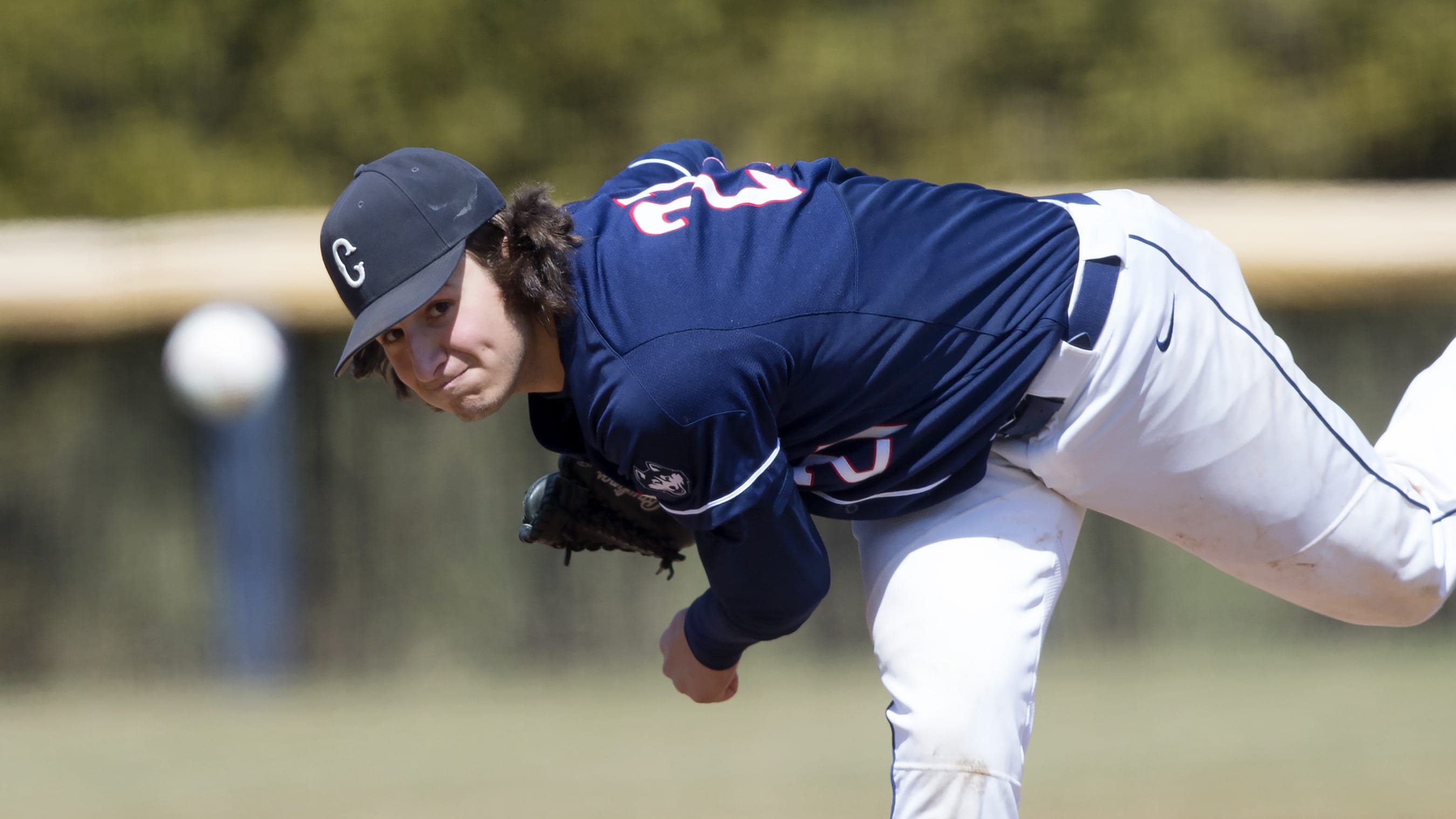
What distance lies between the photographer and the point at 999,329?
2686mm

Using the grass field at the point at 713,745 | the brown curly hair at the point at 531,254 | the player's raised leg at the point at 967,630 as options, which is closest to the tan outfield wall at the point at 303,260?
the grass field at the point at 713,745

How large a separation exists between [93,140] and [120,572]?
2.62m

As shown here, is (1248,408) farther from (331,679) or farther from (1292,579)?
(331,679)

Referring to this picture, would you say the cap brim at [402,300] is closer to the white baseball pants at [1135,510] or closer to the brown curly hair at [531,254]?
the brown curly hair at [531,254]

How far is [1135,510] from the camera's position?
285cm

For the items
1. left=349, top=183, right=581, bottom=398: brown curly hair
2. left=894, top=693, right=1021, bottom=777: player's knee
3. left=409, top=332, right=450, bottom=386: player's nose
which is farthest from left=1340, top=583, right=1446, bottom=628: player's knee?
left=409, top=332, right=450, bottom=386: player's nose

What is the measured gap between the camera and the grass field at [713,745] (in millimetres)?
4586

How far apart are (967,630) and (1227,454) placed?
56 centimetres

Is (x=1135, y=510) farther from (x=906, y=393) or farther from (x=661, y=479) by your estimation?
(x=661, y=479)

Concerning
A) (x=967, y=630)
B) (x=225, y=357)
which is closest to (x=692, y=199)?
(x=967, y=630)

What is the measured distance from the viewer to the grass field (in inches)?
181

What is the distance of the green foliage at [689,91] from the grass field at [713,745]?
285 centimetres

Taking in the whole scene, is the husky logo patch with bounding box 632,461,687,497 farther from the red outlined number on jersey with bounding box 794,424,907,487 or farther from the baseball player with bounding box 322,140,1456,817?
the red outlined number on jersey with bounding box 794,424,907,487

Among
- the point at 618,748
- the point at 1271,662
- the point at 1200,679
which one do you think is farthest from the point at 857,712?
the point at 1271,662
